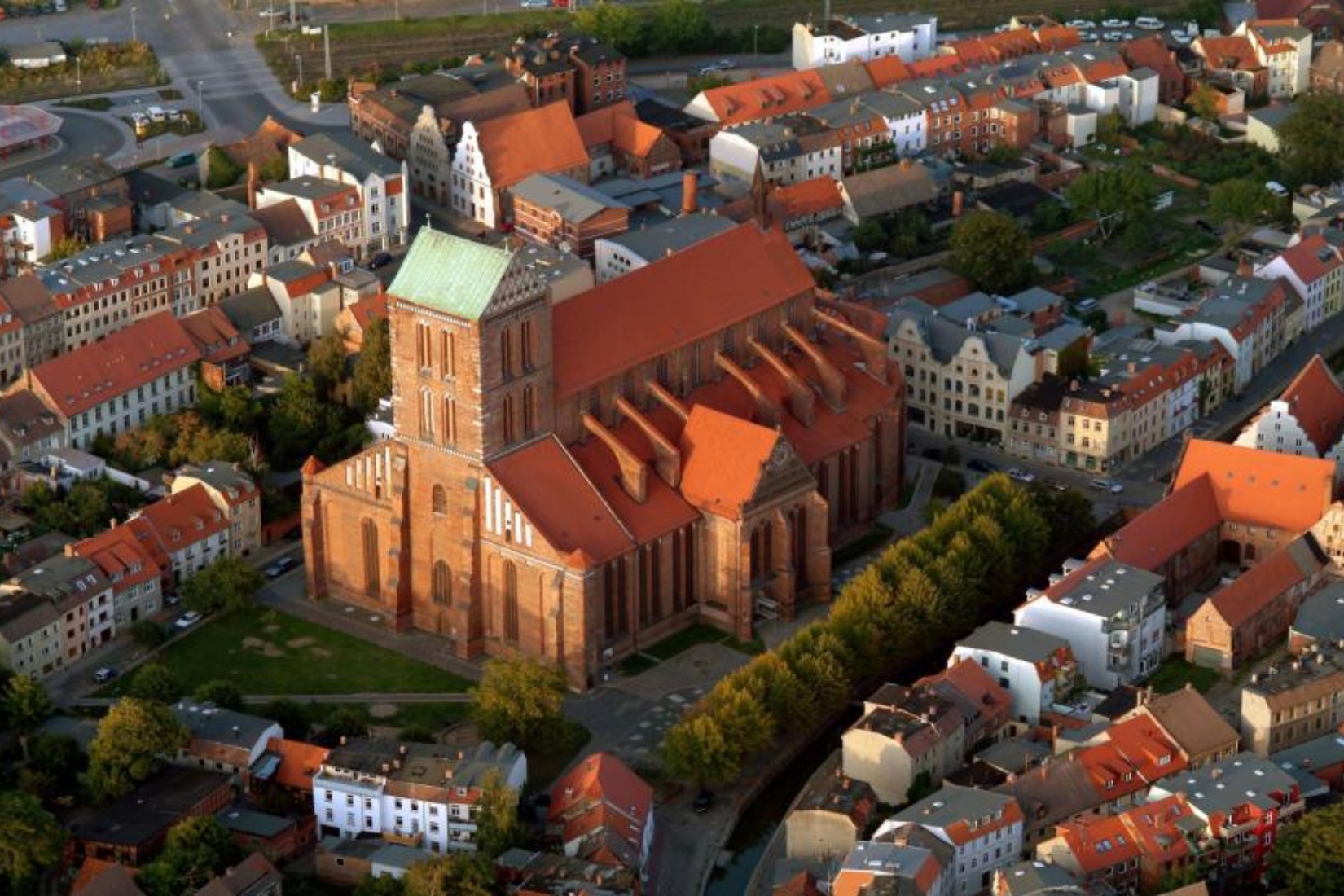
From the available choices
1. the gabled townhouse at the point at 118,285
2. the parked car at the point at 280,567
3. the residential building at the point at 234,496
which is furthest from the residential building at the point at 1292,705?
the gabled townhouse at the point at 118,285

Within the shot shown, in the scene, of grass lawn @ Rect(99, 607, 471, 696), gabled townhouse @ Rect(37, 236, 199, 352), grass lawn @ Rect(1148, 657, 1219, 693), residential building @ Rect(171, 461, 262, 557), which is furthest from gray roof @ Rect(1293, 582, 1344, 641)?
gabled townhouse @ Rect(37, 236, 199, 352)

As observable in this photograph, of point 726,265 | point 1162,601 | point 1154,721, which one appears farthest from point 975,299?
point 1154,721

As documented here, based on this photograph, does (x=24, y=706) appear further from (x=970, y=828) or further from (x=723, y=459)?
(x=970, y=828)

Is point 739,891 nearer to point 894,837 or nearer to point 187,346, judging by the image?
point 894,837

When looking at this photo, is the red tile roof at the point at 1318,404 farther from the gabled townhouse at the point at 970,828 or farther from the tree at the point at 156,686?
the tree at the point at 156,686

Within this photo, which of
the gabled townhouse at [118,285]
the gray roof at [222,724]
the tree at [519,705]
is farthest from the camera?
the gabled townhouse at [118,285]

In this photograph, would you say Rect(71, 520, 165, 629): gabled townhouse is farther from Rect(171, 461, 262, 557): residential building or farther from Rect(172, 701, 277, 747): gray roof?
Rect(172, 701, 277, 747): gray roof

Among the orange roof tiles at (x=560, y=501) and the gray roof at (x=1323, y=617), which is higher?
the orange roof tiles at (x=560, y=501)
